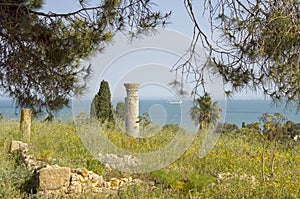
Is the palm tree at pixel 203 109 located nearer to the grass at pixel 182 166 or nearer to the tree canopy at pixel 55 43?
the grass at pixel 182 166

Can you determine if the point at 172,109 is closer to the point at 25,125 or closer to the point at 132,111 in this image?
the point at 132,111

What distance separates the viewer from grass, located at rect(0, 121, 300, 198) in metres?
3.05

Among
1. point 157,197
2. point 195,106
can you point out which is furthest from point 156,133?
Result: point 195,106

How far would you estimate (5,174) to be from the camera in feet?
11.0

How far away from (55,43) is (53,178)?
1.28m

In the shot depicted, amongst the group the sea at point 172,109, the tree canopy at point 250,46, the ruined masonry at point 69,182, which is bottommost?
the ruined masonry at point 69,182

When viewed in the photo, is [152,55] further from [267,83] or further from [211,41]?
[267,83]

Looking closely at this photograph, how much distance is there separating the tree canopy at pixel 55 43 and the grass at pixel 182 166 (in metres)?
0.75

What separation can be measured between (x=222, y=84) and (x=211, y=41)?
0.40 metres

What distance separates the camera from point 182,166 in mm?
4195

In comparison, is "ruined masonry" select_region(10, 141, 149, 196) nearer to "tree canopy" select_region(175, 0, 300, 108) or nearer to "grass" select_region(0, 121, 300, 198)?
"grass" select_region(0, 121, 300, 198)

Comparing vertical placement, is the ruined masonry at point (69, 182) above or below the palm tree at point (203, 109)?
below

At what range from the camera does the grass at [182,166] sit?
3051 millimetres

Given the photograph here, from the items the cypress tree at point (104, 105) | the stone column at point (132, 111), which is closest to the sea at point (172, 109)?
the stone column at point (132, 111)
